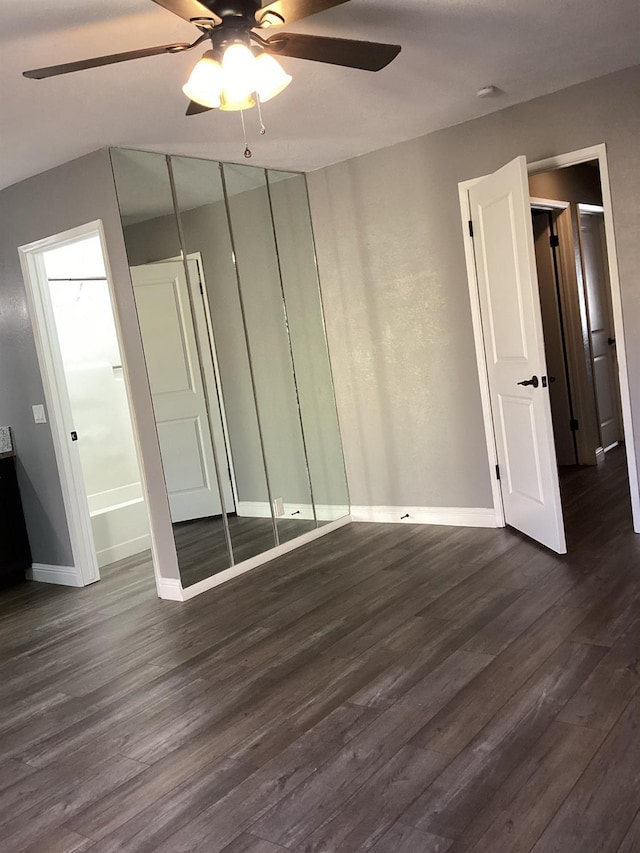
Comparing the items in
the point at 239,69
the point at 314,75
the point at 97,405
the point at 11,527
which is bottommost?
the point at 11,527

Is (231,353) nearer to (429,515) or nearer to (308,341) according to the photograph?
(308,341)

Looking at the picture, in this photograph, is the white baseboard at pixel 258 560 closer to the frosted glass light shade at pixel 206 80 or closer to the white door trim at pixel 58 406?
the white door trim at pixel 58 406

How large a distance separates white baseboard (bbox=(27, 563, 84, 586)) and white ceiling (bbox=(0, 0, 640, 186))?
242 cm

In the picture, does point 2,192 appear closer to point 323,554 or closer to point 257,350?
point 257,350

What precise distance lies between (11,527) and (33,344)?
1.26m

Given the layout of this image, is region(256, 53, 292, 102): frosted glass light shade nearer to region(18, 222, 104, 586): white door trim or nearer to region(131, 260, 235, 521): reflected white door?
region(131, 260, 235, 521): reflected white door

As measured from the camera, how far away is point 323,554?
456 centimetres

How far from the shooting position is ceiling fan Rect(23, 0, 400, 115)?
2072 mm

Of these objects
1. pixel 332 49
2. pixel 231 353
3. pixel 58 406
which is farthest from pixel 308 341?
pixel 332 49

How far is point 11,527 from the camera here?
4.86 m

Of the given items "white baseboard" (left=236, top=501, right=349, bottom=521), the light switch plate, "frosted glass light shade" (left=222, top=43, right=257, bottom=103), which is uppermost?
"frosted glass light shade" (left=222, top=43, right=257, bottom=103)

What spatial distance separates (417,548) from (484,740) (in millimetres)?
2138

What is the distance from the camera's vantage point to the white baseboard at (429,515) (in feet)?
15.2

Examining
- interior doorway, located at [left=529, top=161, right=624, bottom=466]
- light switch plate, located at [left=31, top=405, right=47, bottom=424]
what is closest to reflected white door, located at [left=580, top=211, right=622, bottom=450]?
interior doorway, located at [left=529, top=161, right=624, bottom=466]
